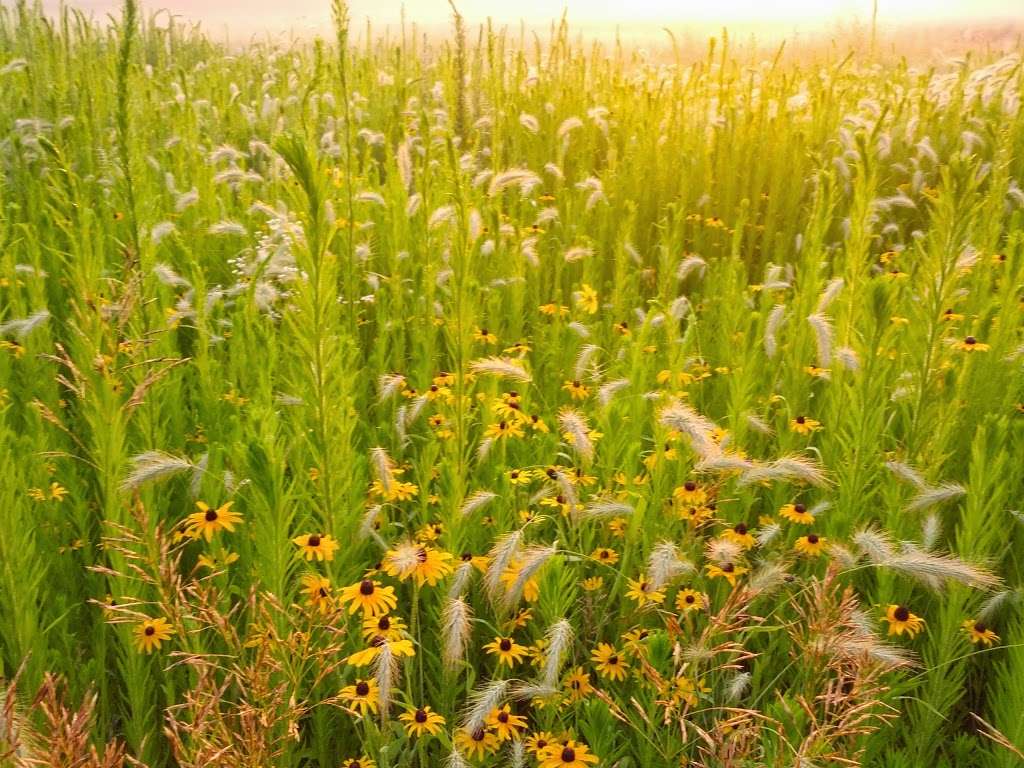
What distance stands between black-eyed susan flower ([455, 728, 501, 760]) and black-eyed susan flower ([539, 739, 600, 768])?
0.11 metres

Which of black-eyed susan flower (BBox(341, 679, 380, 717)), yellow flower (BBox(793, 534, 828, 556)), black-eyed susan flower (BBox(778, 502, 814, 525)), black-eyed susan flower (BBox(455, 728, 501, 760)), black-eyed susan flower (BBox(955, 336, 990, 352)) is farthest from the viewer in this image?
black-eyed susan flower (BBox(955, 336, 990, 352))

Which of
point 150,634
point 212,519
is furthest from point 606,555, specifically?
point 150,634

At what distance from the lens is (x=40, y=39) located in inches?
216

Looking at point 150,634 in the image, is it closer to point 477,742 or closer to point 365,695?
point 365,695

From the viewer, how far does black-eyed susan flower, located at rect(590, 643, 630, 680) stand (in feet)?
6.02

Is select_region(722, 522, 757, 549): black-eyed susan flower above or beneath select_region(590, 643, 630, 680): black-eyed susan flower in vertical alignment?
above

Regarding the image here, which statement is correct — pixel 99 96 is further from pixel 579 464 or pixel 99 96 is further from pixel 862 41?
pixel 862 41

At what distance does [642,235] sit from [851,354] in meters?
2.54


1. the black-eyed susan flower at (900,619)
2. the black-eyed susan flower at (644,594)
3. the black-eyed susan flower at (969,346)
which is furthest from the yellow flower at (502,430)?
the black-eyed susan flower at (969,346)

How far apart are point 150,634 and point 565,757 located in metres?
0.91

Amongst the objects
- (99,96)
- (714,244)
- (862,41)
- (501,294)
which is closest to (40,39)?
(99,96)

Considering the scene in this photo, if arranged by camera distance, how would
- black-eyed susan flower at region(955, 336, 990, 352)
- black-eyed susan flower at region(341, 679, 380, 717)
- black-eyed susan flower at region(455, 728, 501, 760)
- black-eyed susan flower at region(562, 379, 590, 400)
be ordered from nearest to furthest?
black-eyed susan flower at region(341, 679, 380, 717), black-eyed susan flower at region(455, 728, 501, 760), black-eyed susan flower at region(955, 336, 990, 352), black-eyed susan flower at region(562, 379, 590, 400)

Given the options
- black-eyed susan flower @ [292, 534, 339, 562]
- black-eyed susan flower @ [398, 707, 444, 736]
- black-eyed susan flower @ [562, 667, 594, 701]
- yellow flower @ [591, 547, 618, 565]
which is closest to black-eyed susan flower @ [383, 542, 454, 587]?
black-eyed susan flower @ [292, 534, 339, 562]

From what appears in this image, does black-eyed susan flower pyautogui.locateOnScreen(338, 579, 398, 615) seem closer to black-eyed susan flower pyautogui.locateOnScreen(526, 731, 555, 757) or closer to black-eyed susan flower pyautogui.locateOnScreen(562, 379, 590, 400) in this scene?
black-eyed susan flower pyautogui.locateOnScreen(526, 731, 555, 757)
